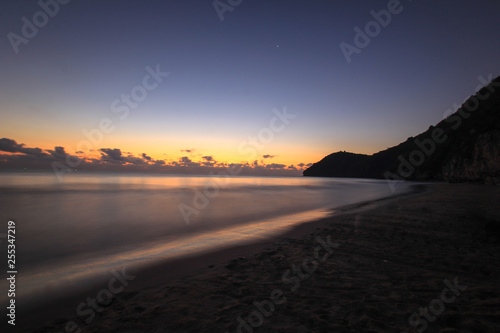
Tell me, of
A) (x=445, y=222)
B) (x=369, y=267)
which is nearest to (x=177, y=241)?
(x=369, y=267)

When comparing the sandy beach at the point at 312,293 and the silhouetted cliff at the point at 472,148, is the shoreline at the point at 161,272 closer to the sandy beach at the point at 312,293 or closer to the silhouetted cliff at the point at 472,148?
the sandy beach at the point at 312,293

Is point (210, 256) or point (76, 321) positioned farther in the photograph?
point (210, 256)

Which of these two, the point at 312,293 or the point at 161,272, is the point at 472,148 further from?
the point at 161,272

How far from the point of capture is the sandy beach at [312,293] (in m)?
3.26

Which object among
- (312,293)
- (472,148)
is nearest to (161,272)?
(312,293)

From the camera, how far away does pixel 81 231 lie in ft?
34.4

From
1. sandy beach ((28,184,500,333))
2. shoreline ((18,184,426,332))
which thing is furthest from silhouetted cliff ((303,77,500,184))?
shoreline ((18,184,426,332))

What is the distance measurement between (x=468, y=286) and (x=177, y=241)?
8847 millimetres

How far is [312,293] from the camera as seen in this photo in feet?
13.6

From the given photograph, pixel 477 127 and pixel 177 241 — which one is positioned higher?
pixel 477 127

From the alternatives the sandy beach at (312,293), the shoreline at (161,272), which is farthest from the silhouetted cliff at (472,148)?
the shoreline at (161,272)

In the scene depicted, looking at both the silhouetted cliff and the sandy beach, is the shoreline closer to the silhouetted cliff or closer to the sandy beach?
Result: the sandy beach

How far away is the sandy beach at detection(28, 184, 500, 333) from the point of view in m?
3.26

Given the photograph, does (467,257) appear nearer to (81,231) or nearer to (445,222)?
(445,222)
